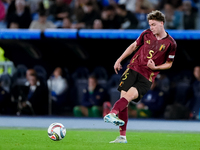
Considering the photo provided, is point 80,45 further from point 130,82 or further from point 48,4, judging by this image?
point 130,82

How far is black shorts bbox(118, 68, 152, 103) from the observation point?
6351 mm

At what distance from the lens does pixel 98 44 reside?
42.5 ft

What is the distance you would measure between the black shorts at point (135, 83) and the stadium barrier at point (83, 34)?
5010 millimetres

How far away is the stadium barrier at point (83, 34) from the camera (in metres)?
11.3

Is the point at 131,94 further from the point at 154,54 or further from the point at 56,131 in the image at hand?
the point at 56,131

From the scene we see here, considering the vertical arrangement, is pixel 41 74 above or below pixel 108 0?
below

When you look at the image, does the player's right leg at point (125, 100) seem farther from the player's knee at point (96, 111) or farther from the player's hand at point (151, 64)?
the player's knee at point (96, 111)

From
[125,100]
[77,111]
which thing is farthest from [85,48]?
[125,100]

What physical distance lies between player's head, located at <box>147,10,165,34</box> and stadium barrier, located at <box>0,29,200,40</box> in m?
4.95

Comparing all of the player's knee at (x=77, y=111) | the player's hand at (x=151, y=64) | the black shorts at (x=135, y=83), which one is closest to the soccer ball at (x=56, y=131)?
the black shorts at (x=135, y=83)

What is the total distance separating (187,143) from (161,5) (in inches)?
222

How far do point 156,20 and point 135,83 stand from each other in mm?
870

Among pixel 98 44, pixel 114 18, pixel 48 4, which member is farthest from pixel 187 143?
pixel 48 4

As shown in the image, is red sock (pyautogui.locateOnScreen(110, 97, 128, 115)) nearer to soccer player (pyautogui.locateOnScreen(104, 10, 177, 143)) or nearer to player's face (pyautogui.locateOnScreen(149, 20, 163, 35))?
soccer player (pyautogui.locateOnScreen(104, 10, 177, 143))
